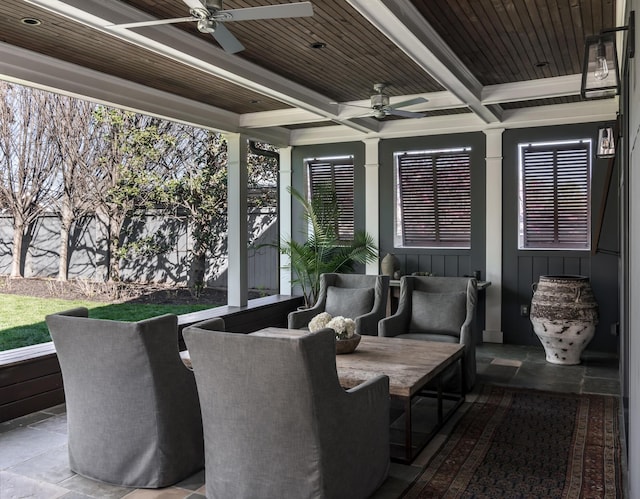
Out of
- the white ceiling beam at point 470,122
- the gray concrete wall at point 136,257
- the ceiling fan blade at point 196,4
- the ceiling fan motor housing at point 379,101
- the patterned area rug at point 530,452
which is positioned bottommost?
the patterned area rug at point 530,452

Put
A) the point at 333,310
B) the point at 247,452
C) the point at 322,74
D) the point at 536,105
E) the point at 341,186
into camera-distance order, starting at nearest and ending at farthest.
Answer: the point at 247,452
the point at 322,74
the point at 333,310
the point at 536,105
the point at 341,186

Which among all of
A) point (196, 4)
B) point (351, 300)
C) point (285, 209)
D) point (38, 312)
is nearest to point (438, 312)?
point (351, 300)

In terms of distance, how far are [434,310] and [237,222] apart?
2.82 m

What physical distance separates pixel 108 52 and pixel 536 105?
4634mm

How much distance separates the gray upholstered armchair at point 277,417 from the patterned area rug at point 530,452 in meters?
0.61

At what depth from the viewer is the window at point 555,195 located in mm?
6352

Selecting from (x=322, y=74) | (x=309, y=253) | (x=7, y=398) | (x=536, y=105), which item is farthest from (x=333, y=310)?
(x=536, y=105)

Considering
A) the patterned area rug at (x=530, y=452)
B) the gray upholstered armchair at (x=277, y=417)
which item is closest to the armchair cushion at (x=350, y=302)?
the patterned area rug at (x=530, y=452)

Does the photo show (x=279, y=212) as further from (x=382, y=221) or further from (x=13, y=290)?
A: (x=13, y=290)

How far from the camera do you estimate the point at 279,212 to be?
26.8 feet

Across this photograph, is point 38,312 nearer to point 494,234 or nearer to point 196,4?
point 494,234

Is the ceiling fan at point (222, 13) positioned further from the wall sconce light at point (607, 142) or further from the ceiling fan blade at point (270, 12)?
the wall sconce light at point (607, 142)

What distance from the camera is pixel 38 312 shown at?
317 inches

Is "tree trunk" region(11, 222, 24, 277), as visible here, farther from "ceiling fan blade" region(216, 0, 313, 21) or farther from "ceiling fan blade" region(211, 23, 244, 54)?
"ceiling fan blade" region(216, 0, 313, 21)
